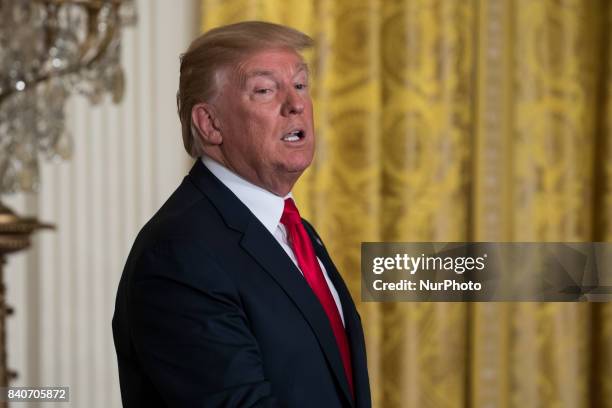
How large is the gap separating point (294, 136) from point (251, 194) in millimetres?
97

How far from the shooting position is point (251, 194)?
1.20 metres

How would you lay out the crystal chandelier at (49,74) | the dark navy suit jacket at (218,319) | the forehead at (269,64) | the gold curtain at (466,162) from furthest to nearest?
the gold curtain at (466,162), the crystal chandelier at (49,74), the forehead at (269,64), the dark navy suit jacket at (218,319)

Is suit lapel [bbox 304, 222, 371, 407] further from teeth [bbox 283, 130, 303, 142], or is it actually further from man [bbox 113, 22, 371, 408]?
teeth [bbox 283, 130, 303, 142]

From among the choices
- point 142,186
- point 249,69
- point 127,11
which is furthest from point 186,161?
point 249,69

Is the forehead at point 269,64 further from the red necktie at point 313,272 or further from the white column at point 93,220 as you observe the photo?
the white column at point 93,220

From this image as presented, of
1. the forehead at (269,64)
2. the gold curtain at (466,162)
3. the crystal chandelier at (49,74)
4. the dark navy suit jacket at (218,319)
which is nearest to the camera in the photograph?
the dark navy suit jacket at (218,319)

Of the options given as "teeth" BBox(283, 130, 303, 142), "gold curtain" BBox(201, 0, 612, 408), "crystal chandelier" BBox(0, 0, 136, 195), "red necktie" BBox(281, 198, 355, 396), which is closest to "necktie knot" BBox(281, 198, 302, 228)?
"red necktie" BBox(281, 198, 355, 396)

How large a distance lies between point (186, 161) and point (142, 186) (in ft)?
0.51

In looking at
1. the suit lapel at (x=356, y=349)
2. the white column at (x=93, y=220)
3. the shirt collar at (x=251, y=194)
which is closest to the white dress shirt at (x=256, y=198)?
the shirt collar at (x=251, y=194)

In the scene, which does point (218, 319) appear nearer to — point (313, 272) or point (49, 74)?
point (313, 272)

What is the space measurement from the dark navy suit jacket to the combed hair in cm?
12

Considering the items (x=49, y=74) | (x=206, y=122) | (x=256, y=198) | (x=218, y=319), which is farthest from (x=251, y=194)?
(x=49, y=74)

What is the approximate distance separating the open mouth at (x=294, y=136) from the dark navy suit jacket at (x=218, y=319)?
0.11m

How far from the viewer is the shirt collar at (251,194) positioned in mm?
1193
